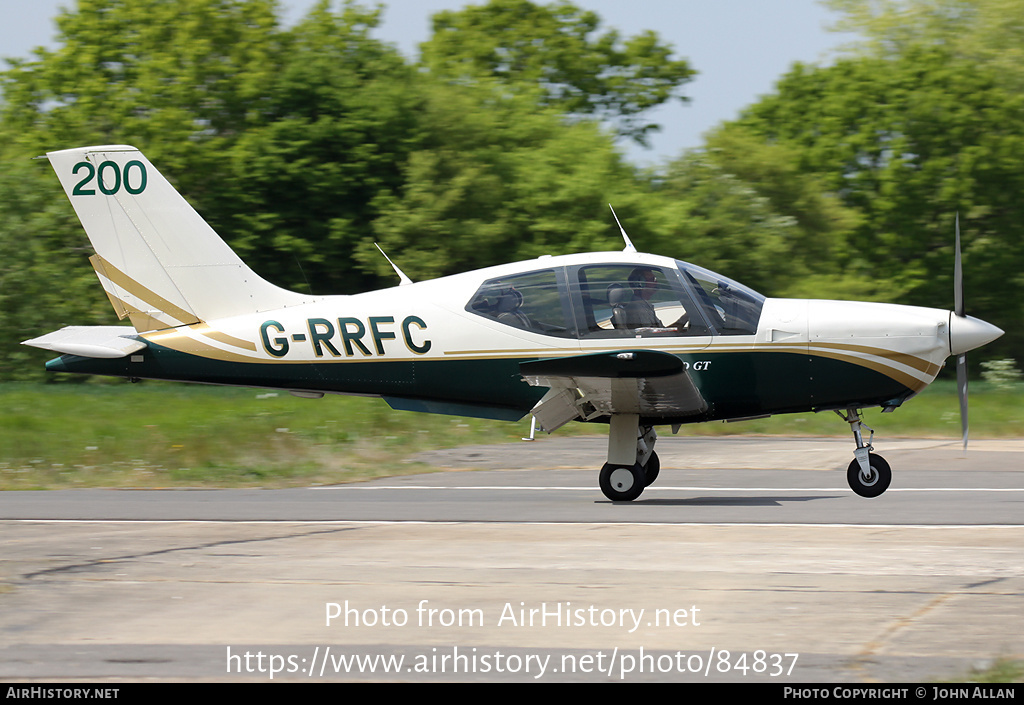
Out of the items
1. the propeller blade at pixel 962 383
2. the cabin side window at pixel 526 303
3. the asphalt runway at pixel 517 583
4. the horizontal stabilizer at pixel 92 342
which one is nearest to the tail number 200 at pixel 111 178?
the horizontal stabilizer at pixel 92 342

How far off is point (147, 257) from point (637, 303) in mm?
4788

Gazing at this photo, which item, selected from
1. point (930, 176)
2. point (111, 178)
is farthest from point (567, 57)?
point (111, 178)

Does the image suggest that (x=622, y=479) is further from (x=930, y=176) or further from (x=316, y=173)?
(x=930, y=176)

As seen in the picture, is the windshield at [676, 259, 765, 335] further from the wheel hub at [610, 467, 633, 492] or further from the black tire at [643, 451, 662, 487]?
the black tire at [643, 451, 662, 487]

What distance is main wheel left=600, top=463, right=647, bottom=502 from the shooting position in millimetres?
10219

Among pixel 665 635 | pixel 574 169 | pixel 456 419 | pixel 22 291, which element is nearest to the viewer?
pixel 665 635

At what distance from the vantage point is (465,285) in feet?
33.9

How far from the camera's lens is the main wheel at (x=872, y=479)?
33.0 ft

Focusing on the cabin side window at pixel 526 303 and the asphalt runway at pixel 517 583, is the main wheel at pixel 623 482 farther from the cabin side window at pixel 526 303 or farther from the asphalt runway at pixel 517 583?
the cabin side window at pixel 526 303

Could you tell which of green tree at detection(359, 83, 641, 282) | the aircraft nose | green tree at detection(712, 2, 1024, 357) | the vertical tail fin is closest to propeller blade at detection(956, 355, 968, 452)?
the aircraft nose

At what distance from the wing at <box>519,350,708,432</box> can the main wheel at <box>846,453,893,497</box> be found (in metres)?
1.51

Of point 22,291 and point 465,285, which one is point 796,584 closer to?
point 465,285

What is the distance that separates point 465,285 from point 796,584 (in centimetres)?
473

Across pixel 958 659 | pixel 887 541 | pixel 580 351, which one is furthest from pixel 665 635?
pixel 580 351
